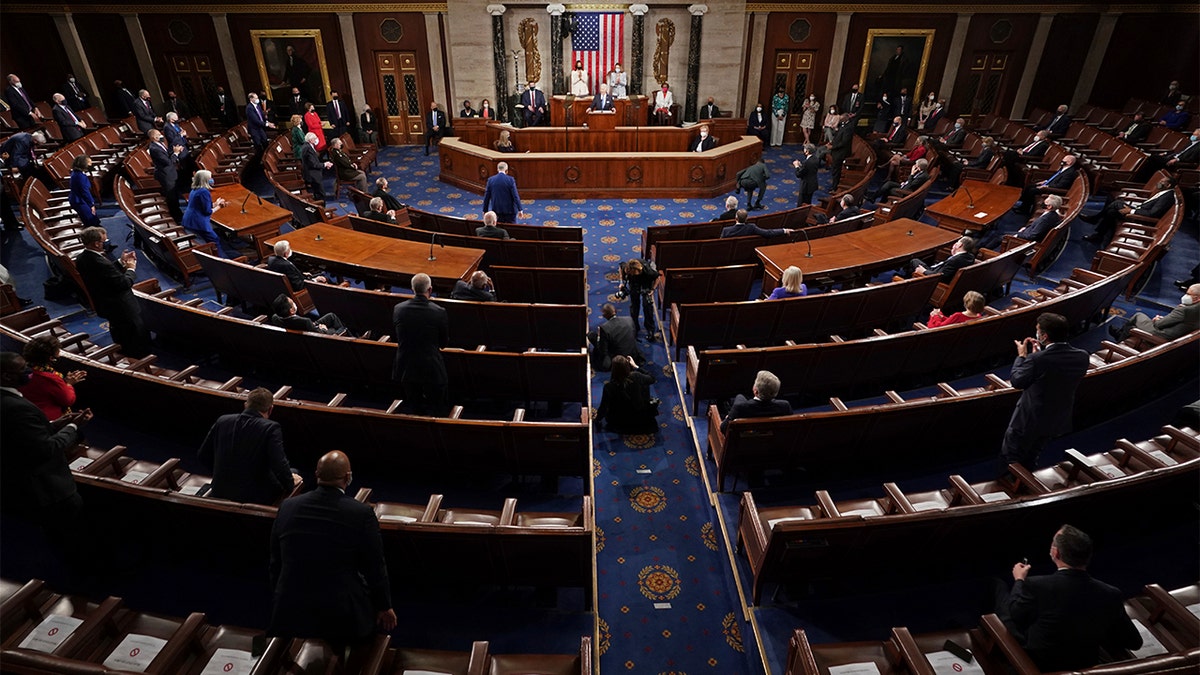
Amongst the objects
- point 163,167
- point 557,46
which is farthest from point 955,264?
point 557,46

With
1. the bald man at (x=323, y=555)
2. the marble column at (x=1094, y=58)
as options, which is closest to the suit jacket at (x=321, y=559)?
the bald man at (x=323, y=555)

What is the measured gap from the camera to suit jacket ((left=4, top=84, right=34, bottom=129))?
10828 mm

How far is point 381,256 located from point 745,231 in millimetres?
4114

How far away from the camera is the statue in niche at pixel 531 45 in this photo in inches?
556

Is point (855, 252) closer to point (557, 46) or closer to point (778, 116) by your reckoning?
point (778, 116)

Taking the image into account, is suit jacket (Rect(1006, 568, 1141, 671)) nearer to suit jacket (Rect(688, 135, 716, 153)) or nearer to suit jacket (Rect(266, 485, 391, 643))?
suit jacket (Rect(266, 485, 391, 643))

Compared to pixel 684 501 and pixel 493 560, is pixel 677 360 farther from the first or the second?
pixel 493 560

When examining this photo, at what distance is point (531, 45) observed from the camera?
14.3 meters

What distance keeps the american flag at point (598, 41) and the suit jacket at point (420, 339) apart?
12.0 meters

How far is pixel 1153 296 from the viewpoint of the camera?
700cm

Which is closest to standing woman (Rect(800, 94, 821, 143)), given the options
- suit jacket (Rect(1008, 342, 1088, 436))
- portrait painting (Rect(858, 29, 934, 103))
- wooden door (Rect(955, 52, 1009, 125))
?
portrait painting (Rect(858, 29, 934, 103))

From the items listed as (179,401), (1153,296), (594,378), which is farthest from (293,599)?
(1153,296)

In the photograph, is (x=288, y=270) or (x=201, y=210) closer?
(x=288, y=270)

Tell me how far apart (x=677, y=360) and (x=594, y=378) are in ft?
2.74
